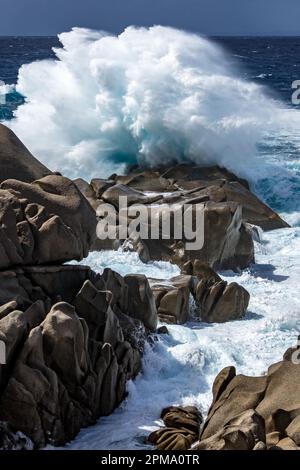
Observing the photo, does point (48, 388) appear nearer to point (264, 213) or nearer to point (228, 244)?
point (228, 244)

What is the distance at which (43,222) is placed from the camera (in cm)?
1257

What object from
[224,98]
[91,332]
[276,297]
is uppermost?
[224,98]

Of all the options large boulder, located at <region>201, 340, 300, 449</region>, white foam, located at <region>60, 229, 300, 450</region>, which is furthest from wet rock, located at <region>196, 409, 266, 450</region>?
white foam, located at <region>60, 229, 300, 450</region>

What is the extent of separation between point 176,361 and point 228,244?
633cm

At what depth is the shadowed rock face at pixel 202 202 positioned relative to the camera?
18781mm

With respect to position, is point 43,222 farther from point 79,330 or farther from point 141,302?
point 141,302

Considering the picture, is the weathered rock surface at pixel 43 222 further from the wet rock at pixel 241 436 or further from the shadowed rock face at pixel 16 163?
the wet rock at pixel 241 436

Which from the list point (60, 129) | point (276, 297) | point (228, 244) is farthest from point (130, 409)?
point (60, 129)

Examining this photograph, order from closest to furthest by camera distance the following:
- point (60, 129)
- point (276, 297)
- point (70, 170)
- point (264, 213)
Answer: point (276, 297)
point (264, 213)
point (70, 170)
point (60, 129)

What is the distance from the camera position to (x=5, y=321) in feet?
34.1

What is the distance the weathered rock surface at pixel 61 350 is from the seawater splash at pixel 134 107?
14808 mm

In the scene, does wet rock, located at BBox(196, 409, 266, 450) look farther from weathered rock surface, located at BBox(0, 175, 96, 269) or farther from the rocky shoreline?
weathered rock surface, located at BBox(0, 175, 96, 269)

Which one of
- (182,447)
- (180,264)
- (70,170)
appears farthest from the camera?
(70,170)

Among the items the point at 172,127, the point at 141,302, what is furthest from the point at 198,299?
the point at 172,127
